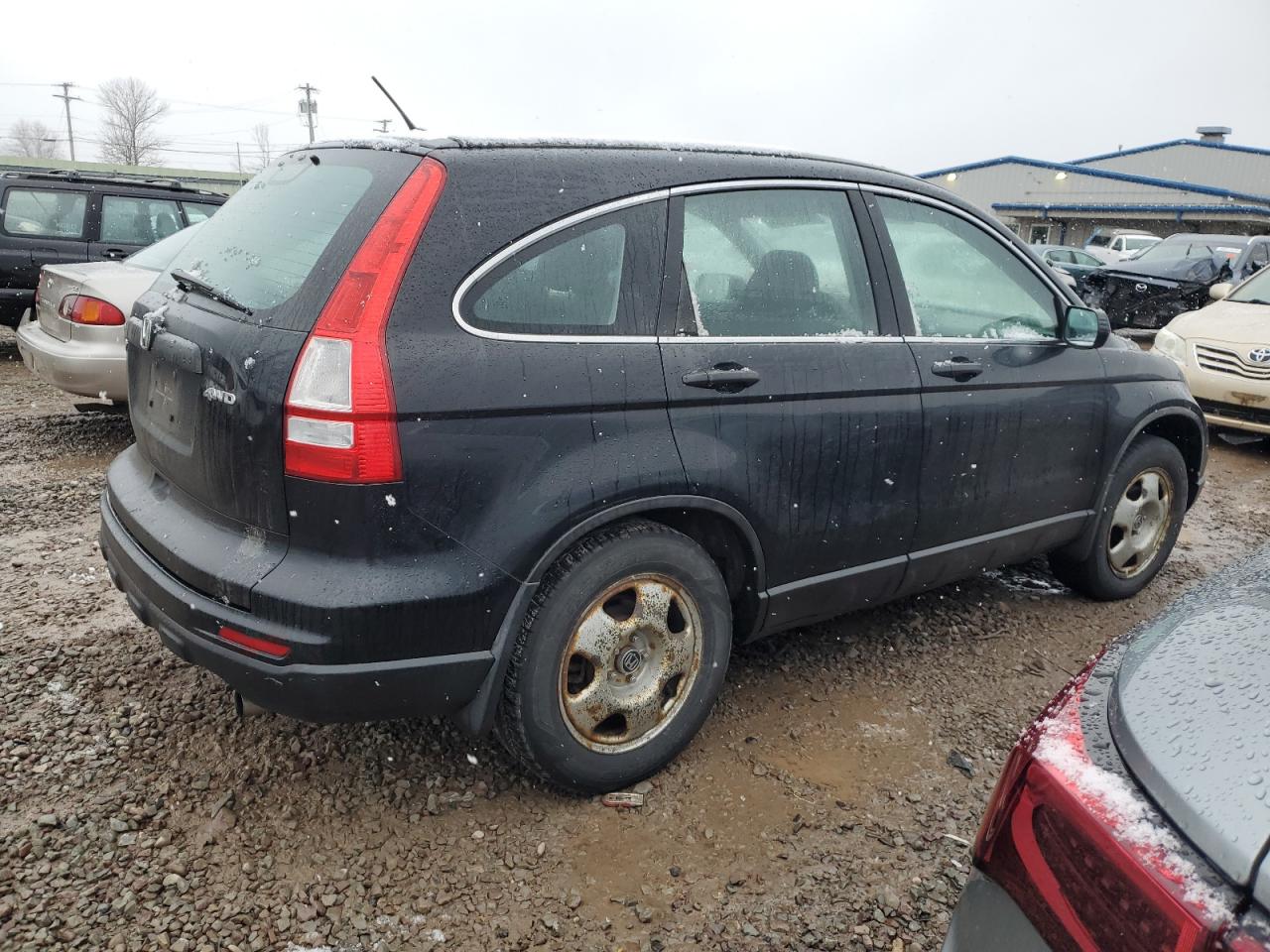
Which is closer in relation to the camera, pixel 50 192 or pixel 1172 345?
pixel 1172 345

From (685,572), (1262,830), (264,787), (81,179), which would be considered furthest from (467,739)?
(81,179)

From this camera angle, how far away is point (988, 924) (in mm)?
1251

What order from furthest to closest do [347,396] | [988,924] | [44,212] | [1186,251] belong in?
[1186,251] < [44,212] < [347,396] < [988,924]

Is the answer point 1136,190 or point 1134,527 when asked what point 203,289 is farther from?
point 1136,190

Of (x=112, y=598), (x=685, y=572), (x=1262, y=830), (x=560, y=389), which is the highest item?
(x=560, y=389)

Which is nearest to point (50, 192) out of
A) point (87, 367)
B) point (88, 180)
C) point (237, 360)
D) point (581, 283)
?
point (88, 180)

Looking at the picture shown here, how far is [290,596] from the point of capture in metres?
2.05

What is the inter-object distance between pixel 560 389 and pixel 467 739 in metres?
1.26

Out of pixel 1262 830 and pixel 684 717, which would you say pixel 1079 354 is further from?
pixel 1262 830

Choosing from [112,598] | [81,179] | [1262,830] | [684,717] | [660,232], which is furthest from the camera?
[81,179]

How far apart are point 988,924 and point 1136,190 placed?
1800 inches

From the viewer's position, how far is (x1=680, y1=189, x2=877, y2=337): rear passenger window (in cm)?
258

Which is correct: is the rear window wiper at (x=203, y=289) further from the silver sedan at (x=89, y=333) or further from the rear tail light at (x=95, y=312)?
the rear tail light at (x=95, y=312)

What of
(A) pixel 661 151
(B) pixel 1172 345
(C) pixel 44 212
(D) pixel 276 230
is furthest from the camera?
(C) pixel 44 212
